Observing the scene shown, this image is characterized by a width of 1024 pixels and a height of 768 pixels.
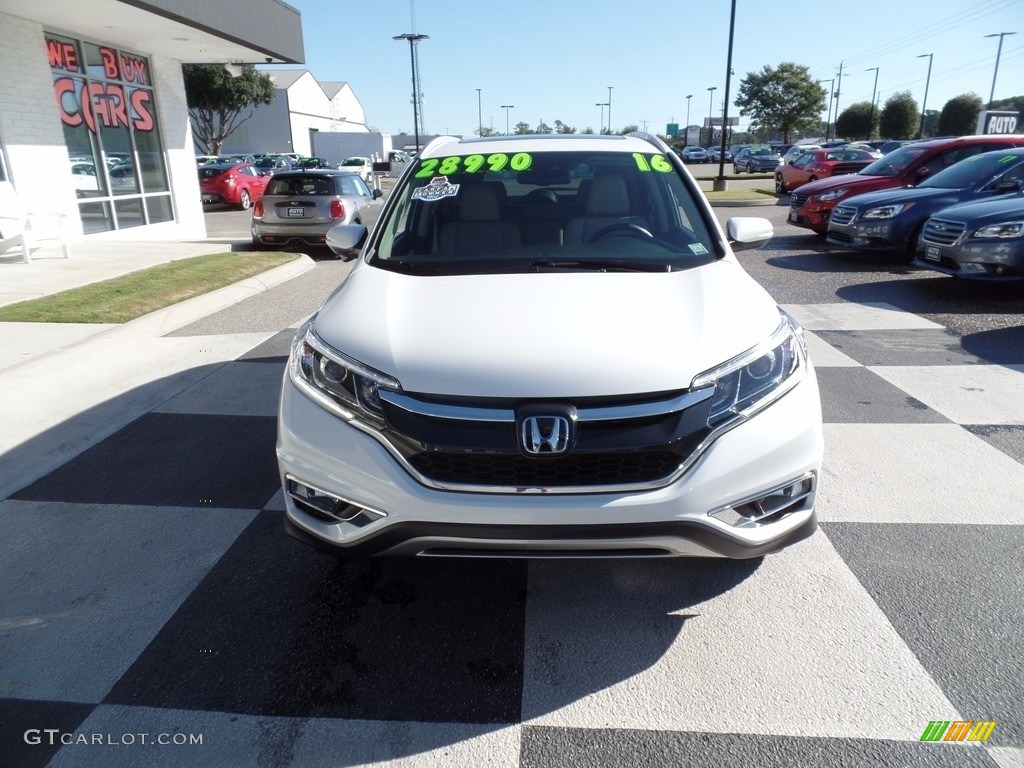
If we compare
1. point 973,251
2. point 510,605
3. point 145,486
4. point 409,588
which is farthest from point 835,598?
point 973,251

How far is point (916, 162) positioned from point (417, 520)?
1335 cm

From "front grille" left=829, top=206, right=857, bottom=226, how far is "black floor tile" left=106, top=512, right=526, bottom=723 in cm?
935

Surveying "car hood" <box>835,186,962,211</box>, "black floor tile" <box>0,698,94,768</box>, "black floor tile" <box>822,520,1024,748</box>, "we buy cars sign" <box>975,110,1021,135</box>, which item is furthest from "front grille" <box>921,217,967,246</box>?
"we buy cars sign" <box>975,110,1021,135</box>

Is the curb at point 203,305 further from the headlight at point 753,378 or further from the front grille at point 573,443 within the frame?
the headlight at point 753,378

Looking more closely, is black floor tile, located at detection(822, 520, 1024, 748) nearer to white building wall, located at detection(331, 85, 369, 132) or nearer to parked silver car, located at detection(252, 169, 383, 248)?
parked silver car, located at detection(252, 169, 383, 248)

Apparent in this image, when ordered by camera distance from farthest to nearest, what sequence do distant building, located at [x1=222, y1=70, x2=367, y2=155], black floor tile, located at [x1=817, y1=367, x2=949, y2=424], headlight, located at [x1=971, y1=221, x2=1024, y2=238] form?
distant building, located at [x1=222, y1=70, x2=367, y2=155], headlight, located at [x1=971, y1=221, x2=1024, y2=238], black floor tile, located at [x1=817, y1=367, x2=949, y2=424]

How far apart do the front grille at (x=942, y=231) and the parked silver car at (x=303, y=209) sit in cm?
837

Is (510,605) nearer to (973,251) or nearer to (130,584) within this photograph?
(130,584)

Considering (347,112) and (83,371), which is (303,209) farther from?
(347,112)

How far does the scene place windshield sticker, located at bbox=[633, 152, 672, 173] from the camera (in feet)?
13.0

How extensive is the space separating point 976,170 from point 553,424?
1057cm

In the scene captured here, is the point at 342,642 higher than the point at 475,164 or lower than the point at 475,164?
lower

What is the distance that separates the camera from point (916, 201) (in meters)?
9.83

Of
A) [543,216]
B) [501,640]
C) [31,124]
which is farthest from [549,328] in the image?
[31,124]
